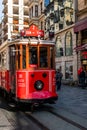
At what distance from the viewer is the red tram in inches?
574

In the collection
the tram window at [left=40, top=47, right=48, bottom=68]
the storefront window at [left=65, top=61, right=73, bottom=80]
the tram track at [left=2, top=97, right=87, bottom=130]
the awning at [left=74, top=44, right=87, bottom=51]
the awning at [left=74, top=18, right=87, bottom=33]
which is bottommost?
the tram track at [left=2, top=97, right=87, bottom=130]

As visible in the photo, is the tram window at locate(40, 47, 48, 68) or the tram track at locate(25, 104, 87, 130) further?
the tram window at locate(40, 47, 48, 68)

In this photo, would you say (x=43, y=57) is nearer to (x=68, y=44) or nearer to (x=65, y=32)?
(x=68, y=44)

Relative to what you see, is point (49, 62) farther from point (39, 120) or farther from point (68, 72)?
point (68, 72)

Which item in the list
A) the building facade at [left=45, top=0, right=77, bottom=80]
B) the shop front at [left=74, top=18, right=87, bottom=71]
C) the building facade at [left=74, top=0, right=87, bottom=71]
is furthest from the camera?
the building facade at [left=45, top=0, right=77, bottom=80]

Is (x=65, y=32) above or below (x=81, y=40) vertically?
above

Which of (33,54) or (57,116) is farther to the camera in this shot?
(33,54)

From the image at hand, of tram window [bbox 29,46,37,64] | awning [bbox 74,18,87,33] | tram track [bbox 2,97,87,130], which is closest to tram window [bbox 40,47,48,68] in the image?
tram window [bbox 29,46,37,64]

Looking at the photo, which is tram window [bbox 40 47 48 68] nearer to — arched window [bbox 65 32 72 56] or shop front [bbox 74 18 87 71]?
shop front [bbox 74 18 87 71]

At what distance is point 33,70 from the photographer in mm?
14648

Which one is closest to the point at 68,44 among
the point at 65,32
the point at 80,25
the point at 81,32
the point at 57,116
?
the point at 65,32

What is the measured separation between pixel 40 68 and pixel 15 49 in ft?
4.03

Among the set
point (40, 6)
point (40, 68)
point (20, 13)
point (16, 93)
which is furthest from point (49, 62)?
point (20, 13)

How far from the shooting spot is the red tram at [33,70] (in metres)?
14.6
